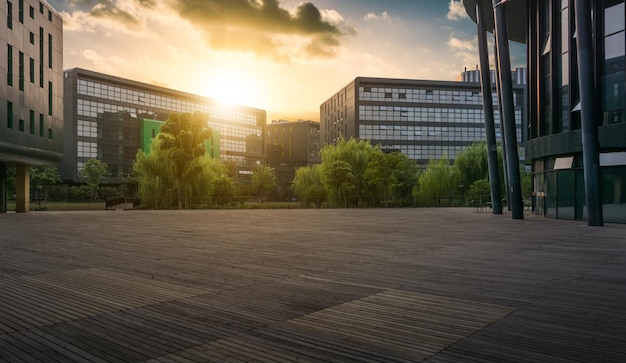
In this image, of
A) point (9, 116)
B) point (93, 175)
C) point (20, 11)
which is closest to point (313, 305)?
point (9, 116)

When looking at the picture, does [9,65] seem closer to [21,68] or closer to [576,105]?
[21,68]

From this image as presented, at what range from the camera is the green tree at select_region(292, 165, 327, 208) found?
50.6 meters

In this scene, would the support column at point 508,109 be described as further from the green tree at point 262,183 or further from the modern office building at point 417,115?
the modern office building at point 417,115

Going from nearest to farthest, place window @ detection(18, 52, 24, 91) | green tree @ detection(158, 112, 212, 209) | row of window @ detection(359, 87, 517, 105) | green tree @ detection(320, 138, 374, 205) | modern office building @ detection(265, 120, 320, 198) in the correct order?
1. window @ detection(18, 52, 24, 91)
2. green tree @ detection(158, 112, 212, 209)
3. green tree @ detection(320, 138, 374, 205)
4. row of window @ detection(359, 87, 517, 105)
5. modern office building @ detection(265, 120, 320, 198)

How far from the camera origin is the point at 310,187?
51.1 meters

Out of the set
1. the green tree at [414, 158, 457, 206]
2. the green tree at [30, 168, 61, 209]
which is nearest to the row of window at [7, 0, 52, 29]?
the green tree at [30, 168, 61, 209]

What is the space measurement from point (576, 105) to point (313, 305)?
2250 cm

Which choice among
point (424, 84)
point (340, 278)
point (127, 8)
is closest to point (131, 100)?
point (424, 84)

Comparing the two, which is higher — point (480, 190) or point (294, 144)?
point (294, 144)

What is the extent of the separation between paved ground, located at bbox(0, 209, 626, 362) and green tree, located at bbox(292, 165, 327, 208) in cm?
3873

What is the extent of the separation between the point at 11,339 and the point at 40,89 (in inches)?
1533

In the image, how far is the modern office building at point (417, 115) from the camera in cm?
9344

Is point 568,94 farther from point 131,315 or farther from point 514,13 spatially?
point 131,315

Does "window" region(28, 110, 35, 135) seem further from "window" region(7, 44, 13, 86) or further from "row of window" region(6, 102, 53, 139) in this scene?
"window" region(7, 44, 13, 86)
